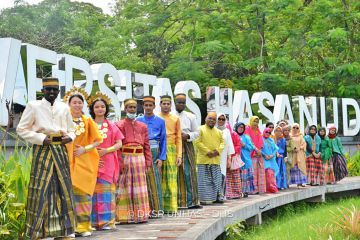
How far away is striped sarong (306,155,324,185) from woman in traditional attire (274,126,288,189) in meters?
1.01

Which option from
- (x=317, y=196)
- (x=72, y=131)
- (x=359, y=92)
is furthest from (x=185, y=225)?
(x=359, y=92)

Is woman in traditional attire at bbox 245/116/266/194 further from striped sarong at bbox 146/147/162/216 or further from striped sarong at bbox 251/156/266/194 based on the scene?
striped sarong at bbox 146/147/162/216

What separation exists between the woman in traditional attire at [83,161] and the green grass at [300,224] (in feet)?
8.76

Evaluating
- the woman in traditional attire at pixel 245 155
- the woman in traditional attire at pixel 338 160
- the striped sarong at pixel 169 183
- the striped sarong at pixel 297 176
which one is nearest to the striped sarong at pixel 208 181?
the striped sarong at pixel 169 183

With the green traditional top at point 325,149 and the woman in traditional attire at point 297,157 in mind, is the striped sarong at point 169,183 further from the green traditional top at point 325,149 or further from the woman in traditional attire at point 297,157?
the green traditional top at point 325,149

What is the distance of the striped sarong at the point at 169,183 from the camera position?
780 centimetres

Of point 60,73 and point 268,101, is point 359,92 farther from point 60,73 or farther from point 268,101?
point 60,73

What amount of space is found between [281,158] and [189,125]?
3.84m

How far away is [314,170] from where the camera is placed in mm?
12734

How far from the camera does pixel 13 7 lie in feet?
86.4

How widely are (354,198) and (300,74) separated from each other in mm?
8713

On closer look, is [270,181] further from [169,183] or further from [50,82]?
[50,82]

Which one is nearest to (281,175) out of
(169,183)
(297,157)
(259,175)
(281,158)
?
(281,158)

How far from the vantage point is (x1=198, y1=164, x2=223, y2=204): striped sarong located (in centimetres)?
899
